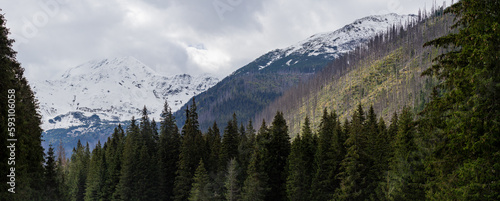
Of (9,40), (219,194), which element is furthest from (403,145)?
(9,40)

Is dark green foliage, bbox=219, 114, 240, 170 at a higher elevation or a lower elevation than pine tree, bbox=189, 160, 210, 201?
higher

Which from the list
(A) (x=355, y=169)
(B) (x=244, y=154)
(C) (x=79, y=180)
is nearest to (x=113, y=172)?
(C) (x=79, y=180)

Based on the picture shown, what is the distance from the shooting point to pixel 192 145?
198 feet

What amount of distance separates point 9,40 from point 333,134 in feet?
112

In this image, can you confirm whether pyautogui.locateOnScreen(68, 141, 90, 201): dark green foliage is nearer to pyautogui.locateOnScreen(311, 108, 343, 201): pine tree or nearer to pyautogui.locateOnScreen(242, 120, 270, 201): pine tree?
pyautogui.locateOnScreen(242, 120, 270, 201): pine tree

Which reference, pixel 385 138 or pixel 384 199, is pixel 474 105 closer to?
pixel 384 199

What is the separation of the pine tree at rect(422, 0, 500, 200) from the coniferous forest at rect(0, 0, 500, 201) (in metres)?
Result: 0.04

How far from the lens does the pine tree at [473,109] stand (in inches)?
482

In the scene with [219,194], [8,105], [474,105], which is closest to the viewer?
[474,105]

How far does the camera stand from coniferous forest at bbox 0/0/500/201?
12.8 metres

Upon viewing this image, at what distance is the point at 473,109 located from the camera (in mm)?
12758

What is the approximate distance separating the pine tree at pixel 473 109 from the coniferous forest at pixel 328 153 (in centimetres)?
4

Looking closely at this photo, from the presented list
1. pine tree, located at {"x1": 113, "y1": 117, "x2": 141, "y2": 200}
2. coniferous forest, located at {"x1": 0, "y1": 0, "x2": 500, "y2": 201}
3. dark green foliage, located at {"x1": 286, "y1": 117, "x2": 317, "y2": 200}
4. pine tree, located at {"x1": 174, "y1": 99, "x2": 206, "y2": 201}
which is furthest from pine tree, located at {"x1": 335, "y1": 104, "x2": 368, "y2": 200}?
pine tree, located at {"x1": 113, "y1": 117, "x2": 141, "y2": 200}

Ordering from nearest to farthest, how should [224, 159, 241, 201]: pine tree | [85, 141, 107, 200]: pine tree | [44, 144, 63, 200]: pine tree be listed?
[224, 159, 241, 201]: pine tree → [44, 144, 63, 200]: pine tree → [85, 141, 107, 200]: pine tree
